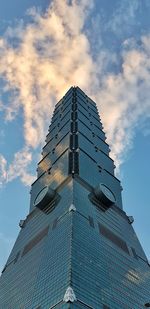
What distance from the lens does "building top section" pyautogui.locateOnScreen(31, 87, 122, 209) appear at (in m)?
64.4

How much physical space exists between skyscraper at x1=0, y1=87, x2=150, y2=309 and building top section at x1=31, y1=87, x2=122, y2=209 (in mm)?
251

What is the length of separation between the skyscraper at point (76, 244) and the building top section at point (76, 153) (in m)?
0.25

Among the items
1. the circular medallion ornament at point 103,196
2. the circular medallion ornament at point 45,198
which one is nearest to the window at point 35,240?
the circular medallion ornament at point 45,198

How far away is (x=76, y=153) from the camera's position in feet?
223

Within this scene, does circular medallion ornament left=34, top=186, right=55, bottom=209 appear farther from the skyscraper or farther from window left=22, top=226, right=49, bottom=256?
window left=22, top=226, right=49, bottom=256

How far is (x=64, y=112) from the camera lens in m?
93.2

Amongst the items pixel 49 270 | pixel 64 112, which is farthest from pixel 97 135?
pixel 49 270

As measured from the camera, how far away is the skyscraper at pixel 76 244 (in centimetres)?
3734

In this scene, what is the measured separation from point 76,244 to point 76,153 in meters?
28.1

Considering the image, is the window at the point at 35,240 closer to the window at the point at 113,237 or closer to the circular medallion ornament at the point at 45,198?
the circular medallion ornament at the point at 45,198

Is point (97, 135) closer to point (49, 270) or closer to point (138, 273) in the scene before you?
point (138, 273)

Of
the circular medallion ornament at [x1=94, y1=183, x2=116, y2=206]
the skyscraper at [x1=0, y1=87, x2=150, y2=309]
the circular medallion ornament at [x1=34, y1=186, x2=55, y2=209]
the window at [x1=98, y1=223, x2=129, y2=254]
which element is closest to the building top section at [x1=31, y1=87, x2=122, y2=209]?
the skyscraper at [x1=0, y1=87, x2=150, y2=309]

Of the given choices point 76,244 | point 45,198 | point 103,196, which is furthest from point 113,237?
point 76,244

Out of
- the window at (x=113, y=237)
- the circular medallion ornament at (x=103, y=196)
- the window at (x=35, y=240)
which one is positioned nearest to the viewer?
the window at (x=113, y=237)
